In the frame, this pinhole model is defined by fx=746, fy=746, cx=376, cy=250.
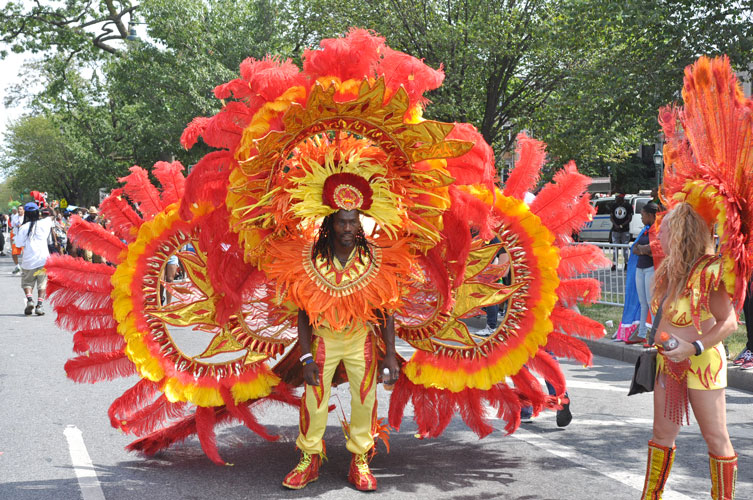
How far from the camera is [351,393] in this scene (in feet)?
14.1

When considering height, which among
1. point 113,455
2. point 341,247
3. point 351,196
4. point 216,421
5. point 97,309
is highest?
point 351,196

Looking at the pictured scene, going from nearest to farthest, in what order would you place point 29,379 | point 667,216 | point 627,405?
1. point 667,216
2. point 627,405
3. point 29,379

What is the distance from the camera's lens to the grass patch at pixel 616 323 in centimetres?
830

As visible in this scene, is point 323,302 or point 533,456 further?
point 533,456

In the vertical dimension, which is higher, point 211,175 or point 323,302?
point 211,175

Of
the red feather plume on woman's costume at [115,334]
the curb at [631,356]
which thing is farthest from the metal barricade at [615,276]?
the red feather plume on woman's costume at [115,334]

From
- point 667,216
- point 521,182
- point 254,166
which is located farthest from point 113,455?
point 667,216

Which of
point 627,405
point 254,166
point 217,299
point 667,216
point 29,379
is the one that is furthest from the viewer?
point 29,379

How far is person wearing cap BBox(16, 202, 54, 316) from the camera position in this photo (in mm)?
11875

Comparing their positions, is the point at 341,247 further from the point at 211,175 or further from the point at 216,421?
the point at 216,421

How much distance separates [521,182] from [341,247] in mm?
1277

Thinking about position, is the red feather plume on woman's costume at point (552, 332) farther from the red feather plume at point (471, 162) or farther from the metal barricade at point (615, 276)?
the metal barricade at point (615, 276)

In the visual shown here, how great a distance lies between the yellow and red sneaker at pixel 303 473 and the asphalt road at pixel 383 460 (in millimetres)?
48

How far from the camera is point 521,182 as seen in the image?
15.4 ft
